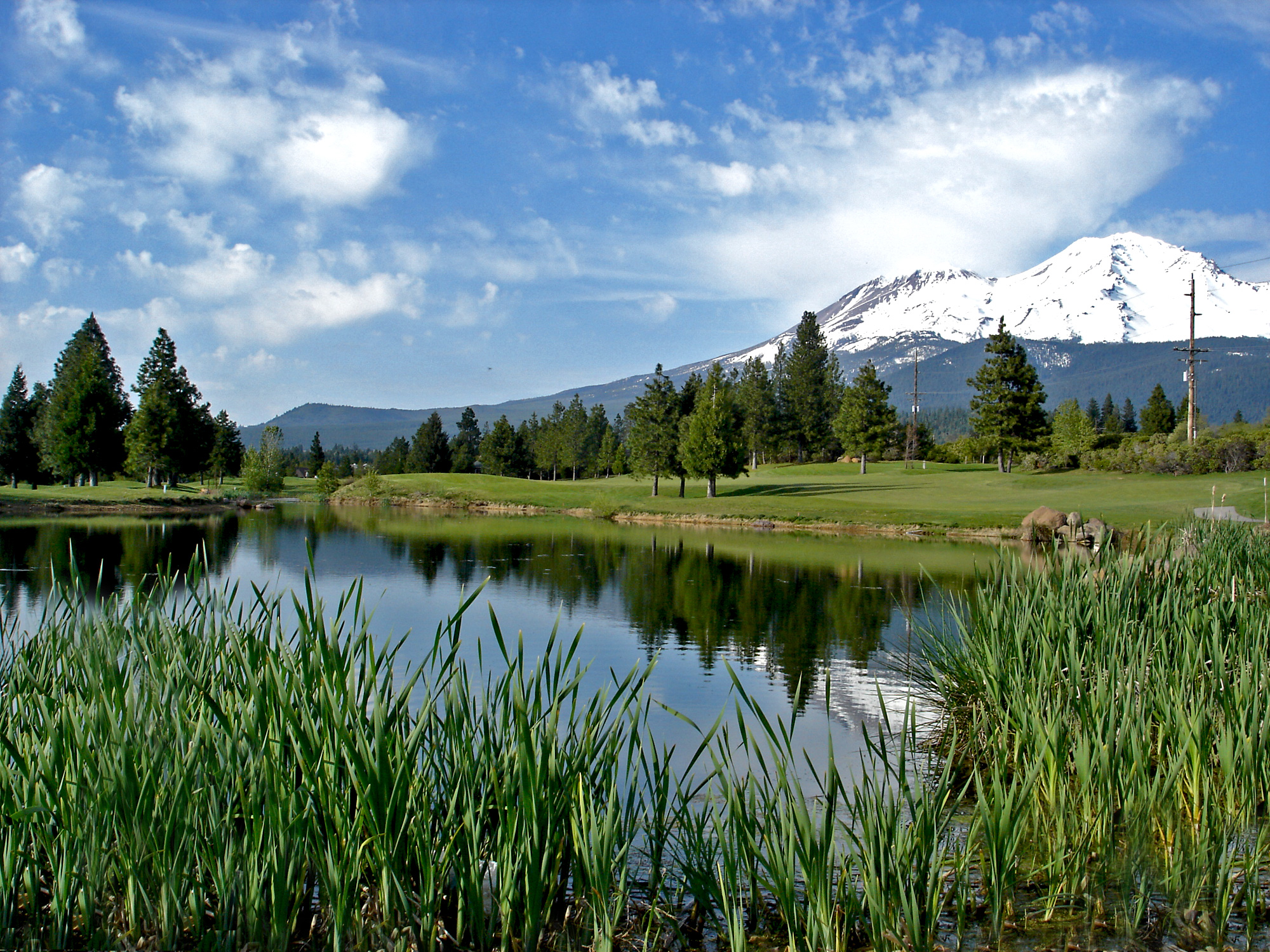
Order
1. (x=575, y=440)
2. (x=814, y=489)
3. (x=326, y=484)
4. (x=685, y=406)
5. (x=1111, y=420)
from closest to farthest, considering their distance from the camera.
→ (x=814, y=489), (x=685, y=406), (x=326, y=484), (x=575, y=440), (x=1111, y=420)

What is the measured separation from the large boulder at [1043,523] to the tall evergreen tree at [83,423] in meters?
52.5

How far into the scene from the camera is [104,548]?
26.9 m

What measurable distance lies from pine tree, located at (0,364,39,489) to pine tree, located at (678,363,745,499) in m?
44.5

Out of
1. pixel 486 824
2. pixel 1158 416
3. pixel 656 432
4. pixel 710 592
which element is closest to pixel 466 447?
pixel 656 432

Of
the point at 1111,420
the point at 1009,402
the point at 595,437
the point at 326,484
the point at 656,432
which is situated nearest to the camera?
the point at 656,432

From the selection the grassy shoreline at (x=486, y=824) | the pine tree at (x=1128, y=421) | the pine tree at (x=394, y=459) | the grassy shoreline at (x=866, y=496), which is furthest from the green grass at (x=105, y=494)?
the pine tree at (x=1128, y=421)

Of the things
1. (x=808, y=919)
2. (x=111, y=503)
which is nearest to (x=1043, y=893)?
(x=808, y=919)

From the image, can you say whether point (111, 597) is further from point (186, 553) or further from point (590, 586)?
point (186, 553)

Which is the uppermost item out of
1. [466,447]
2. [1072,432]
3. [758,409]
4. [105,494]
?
[758,409]

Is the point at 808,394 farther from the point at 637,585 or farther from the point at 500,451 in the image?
the point at 637,585

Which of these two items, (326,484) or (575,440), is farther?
(575,440)

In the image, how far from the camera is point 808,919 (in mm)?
3559

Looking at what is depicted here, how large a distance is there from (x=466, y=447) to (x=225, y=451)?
28.7 m

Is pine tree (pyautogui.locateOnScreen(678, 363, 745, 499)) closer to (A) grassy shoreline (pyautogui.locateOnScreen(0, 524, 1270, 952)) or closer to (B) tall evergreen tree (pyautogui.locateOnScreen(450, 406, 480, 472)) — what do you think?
(A) grassy shoreline (pyautogui.locateOnScreen(0, 524, 1270, 952))
